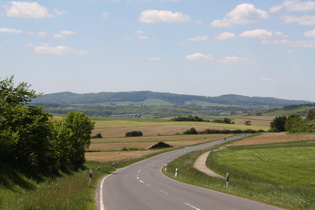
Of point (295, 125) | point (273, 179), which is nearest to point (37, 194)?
point (273, 179)

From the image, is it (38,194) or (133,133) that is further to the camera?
(133,133)

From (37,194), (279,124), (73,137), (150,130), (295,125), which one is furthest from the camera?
(150,130)

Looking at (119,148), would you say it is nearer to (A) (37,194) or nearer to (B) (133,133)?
(B) (133,133)

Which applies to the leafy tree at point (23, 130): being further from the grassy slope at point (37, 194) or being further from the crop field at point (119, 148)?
the crop field at point (119, 148)

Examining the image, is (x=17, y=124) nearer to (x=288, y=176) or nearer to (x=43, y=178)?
(x=43, y=178)

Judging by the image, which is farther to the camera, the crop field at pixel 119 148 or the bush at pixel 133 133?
the bush at pixel 133 133

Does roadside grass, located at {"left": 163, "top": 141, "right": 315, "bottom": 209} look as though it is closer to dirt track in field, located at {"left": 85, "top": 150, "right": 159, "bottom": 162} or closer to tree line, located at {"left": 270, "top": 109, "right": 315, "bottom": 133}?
dirt track in field, located at {"left": 85, "top": 150, "right": 159, "bottom": 162}

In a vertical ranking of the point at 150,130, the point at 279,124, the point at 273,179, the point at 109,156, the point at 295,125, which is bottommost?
the point at 109,156

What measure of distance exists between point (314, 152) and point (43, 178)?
1756 inches

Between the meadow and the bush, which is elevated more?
the meadow

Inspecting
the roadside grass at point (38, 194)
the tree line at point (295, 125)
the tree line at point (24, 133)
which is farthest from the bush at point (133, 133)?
the roadside grass at point (38, 194)

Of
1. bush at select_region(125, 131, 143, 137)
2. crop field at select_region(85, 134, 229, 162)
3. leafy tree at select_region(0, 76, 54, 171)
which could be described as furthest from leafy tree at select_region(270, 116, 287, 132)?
leafy tree at select_region(0, 76, 54, 171)

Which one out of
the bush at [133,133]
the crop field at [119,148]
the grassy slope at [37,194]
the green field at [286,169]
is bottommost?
the crop field at [119,148]

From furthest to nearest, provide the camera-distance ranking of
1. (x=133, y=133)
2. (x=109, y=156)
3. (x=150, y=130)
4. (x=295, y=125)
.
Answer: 1. (x=150, y=130)
2. (x=133, y=133)
3. (x=295, y=125)
4. (x=109, y=156)
